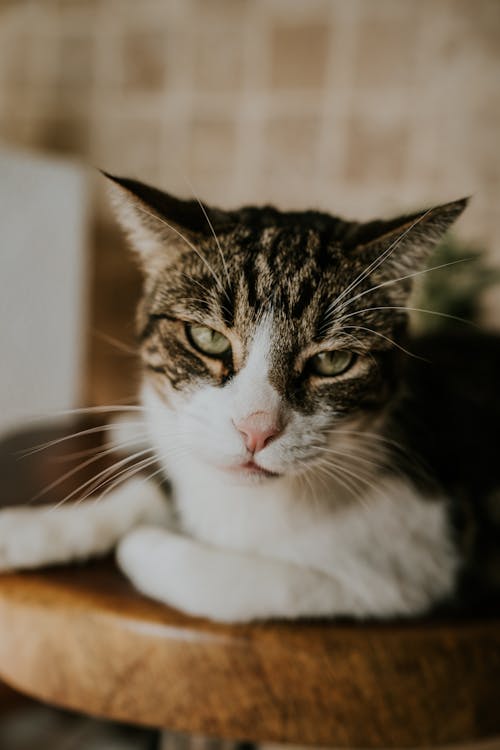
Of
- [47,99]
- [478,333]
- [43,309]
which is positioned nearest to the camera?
[478,333]

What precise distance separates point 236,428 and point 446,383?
1.73 ft

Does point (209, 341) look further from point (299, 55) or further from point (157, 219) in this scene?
point (299, 55)

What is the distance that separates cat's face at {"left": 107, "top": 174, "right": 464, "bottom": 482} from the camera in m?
0.54

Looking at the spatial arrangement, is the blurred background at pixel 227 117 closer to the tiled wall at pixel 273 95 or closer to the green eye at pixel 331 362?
the tiled wall at pixel 273 95

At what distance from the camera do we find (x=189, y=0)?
1495mm

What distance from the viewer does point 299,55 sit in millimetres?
1433

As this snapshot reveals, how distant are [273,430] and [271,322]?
0.35 feet

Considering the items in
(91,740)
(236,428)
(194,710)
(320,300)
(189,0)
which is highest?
(189,0)

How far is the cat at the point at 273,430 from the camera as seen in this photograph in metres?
0.55

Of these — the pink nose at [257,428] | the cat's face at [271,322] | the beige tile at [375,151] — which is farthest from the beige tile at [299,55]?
the pink nose at [257,428]

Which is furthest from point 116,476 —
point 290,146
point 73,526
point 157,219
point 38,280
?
point 290,146

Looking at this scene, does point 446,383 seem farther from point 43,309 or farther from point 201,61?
point 201,61

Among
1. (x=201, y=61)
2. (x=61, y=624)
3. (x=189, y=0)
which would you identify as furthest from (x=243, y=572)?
(x=189, y=0)

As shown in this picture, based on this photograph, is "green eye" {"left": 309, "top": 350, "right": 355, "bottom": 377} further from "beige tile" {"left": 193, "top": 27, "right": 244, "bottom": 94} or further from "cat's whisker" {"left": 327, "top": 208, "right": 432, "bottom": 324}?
"beige tile" {"left": 193, "top": 27, "right": 244, "bottom": 94}
